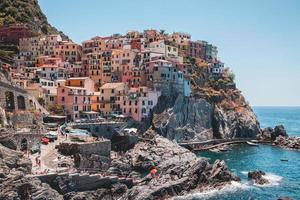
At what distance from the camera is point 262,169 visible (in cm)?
9088

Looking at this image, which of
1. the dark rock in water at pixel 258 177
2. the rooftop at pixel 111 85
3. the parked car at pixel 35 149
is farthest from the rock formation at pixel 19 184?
the rooftop at pixel 111 85

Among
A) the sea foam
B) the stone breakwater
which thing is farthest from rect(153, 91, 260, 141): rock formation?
the sea foam

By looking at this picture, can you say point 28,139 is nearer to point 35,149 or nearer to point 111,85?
point 35,149

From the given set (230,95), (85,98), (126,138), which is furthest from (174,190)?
(230,95)

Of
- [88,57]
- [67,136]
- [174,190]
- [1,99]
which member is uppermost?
[88,57]

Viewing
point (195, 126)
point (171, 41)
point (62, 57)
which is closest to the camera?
point (195, 126)

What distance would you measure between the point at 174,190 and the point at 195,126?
52.3 meters

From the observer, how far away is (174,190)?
67062 mm

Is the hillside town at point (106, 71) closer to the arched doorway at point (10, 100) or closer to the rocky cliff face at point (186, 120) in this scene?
the rocky cliff face at point (186, 120)

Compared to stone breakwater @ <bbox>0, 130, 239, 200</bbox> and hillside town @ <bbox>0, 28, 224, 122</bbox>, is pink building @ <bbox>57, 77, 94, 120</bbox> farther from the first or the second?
stone breakwater @ <bbox>0, 130, 239, 200</bbox>

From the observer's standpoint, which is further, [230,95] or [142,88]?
[230,95]

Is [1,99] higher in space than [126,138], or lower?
higher

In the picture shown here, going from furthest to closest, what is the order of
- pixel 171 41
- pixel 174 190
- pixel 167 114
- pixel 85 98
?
pixel 171 41, pixel 167 114, pixel 85 98, pixel 174 190

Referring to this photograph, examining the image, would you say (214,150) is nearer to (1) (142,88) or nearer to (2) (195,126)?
(2) (195,126)
